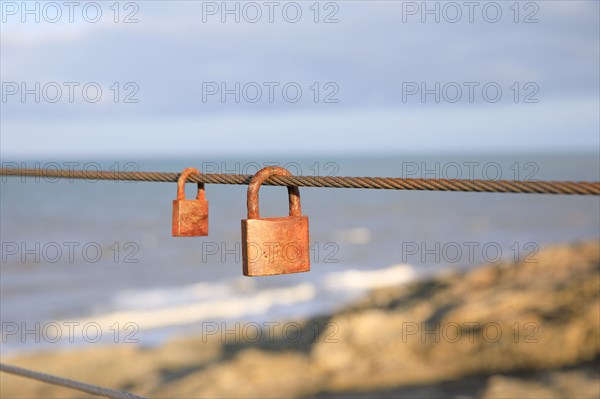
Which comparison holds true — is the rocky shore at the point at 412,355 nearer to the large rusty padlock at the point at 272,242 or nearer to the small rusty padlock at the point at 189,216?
the small rusty padlock at the point at 189,216

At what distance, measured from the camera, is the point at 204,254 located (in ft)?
87.8

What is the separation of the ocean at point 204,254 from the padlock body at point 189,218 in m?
6.73

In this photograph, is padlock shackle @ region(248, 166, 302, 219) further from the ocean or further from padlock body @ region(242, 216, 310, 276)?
the ocean

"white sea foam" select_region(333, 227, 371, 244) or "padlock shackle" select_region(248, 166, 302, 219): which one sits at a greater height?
"padlock shackle" select_region(248, 166, 302, 219)

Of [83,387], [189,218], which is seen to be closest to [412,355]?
[189,218]

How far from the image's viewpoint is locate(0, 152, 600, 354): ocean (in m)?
15.6

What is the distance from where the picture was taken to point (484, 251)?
3125 cm

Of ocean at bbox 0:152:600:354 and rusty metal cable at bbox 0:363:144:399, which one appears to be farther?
ocean at bbox 0:152:600:354

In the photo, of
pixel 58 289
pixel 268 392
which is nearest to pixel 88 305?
pixel 58 289

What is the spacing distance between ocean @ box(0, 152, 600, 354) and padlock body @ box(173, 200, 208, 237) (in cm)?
673

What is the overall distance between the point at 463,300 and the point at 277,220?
310 inches

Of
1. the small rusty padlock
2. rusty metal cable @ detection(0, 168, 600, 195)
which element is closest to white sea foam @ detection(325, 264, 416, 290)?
the small rusty padlock

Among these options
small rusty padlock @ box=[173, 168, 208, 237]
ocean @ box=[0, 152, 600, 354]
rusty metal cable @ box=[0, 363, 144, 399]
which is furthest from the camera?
ocean @ box=[0, 152, 600, 354]

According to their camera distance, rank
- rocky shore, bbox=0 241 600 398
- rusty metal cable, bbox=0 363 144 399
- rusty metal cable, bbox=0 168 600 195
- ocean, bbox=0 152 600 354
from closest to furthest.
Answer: rusty metal cable, bbox=0 168 600 195 → rusty metal cable, bbox=0 363 144 399 → rocky shore, bbox=0 241 600 398 → ocean, bbox=0 152 600 354
